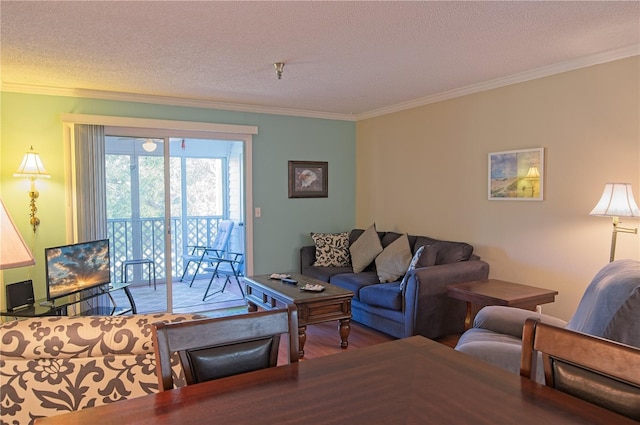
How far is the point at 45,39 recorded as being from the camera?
117 inches

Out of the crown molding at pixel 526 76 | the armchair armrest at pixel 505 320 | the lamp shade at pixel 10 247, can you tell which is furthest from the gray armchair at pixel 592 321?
the lamp shade at pixel 10 247

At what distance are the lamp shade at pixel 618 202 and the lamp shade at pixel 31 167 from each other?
468 centimetres

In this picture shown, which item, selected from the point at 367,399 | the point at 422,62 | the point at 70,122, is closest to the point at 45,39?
the point at 70,122

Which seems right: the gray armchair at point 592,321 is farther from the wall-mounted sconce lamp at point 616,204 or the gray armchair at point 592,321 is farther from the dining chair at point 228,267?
the dining chair at point 228,267

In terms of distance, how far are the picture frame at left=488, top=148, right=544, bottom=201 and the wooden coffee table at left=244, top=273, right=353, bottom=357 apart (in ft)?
5.68

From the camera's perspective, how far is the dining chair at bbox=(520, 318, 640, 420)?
1.11m

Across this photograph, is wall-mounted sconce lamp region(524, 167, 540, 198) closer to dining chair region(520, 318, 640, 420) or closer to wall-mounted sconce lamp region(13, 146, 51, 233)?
dining chair region(520, 318, 640, 420)

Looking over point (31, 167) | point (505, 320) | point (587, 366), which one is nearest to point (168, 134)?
point (31, 167)

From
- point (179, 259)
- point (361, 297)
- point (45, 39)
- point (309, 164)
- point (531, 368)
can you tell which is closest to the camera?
point (531, 368)

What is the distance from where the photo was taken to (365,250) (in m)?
5.14

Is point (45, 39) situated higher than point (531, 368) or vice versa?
point (45, 39)

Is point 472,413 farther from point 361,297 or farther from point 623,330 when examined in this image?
point 361,297

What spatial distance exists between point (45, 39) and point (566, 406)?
3507 millimetres

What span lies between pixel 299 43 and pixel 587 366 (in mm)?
2622
